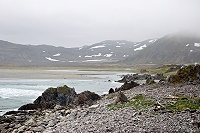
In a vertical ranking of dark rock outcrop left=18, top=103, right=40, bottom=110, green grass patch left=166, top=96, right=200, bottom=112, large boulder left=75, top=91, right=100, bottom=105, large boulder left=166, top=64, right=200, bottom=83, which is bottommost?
dark rock outcrop left=18, top=103, right=40, bottom=110

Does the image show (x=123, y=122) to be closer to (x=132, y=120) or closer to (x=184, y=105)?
(x=132, y=120)

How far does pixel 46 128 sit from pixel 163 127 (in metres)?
9.34

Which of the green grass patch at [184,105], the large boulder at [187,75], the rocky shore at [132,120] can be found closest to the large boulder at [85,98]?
the rocky shore at [132,120]

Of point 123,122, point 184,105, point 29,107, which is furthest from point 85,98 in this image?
point 123,122

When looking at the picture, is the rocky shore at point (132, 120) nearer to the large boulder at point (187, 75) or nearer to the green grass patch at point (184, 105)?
the green grass patch at point (184, 105)

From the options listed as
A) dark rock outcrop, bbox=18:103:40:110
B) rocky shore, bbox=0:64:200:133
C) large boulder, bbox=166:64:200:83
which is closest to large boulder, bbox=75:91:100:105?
dark rock outcrop, bbox=18:103:40:110

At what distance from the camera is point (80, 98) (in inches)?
1297

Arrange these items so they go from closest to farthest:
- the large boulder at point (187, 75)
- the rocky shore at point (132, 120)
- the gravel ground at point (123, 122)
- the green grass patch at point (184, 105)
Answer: the gravel ground at point (123, 122) → the rocky shore at point (132, 120) → the green grass patch at point (184, 105) → the large boulder at point (187, 75)

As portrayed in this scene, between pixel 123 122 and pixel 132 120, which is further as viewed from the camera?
pixel 132 120

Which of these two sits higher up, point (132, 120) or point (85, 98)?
point (132, 120)

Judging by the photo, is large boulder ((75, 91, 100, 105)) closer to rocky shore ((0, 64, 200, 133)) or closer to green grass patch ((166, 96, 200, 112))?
rocky shore ((0, 64, 200, 133))

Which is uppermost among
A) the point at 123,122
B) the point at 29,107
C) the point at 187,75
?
the point at 187,75

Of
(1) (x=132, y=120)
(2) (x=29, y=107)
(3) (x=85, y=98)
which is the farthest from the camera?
(2) (x=29, y=107)

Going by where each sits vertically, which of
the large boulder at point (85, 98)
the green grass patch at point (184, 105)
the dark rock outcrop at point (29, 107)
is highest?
the green grass patch at point (184, 105)
